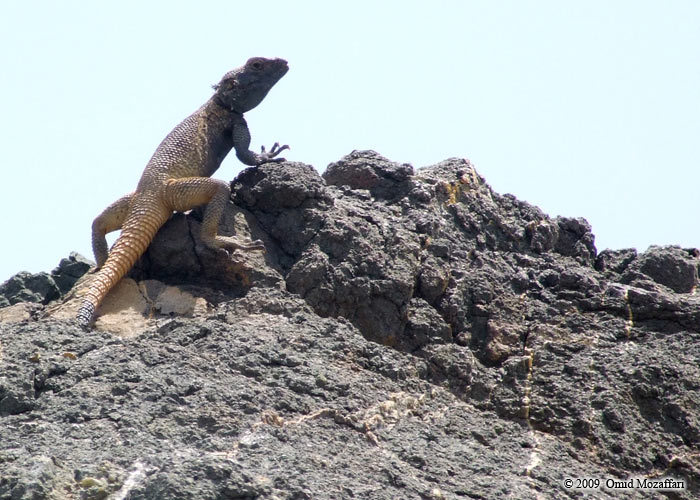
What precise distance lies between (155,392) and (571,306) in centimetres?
302

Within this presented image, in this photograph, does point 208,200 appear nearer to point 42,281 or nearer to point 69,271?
point 69,271

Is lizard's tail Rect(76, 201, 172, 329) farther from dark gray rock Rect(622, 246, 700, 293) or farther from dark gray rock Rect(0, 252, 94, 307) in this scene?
dark gray rock Rect(622, 246, 700, 293)

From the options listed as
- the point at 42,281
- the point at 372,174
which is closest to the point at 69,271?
the point at 42,281

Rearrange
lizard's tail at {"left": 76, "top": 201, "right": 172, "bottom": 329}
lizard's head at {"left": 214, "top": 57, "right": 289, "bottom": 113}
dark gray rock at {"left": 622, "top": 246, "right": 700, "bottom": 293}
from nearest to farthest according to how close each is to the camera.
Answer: lizard's tail at {"left": 76, "top": 201, "right": 172, "bottom": 329}
dark gray rock at {"left": 622, "top": 246, "right": 700, "bottom": 293}
lizard's head at {"left": 214, "top": 57, "right": 289, "bottom": 113}

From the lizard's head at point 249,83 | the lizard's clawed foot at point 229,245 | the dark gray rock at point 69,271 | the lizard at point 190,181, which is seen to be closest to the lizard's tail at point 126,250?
the lizard at point 190,181

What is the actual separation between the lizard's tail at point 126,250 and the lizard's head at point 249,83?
1.55 m

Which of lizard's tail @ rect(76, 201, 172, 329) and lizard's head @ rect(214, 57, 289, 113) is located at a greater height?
lizard's head @ rect(214, 57, 289, 113)

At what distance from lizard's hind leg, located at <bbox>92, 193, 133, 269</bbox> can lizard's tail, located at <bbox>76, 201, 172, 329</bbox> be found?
0.25 m

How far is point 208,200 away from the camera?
7211 mm

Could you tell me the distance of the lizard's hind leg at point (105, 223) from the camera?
746 cm

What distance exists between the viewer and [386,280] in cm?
660

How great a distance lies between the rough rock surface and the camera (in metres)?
4.80

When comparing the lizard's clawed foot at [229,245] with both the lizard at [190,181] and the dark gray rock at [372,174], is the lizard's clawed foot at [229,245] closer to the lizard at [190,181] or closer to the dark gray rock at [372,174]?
the lizard at [190,181]

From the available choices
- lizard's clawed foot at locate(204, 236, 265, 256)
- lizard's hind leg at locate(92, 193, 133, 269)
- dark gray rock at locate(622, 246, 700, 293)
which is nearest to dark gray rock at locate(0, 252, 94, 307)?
lizard's hind leg at locate(92, 193, 133, 269)
